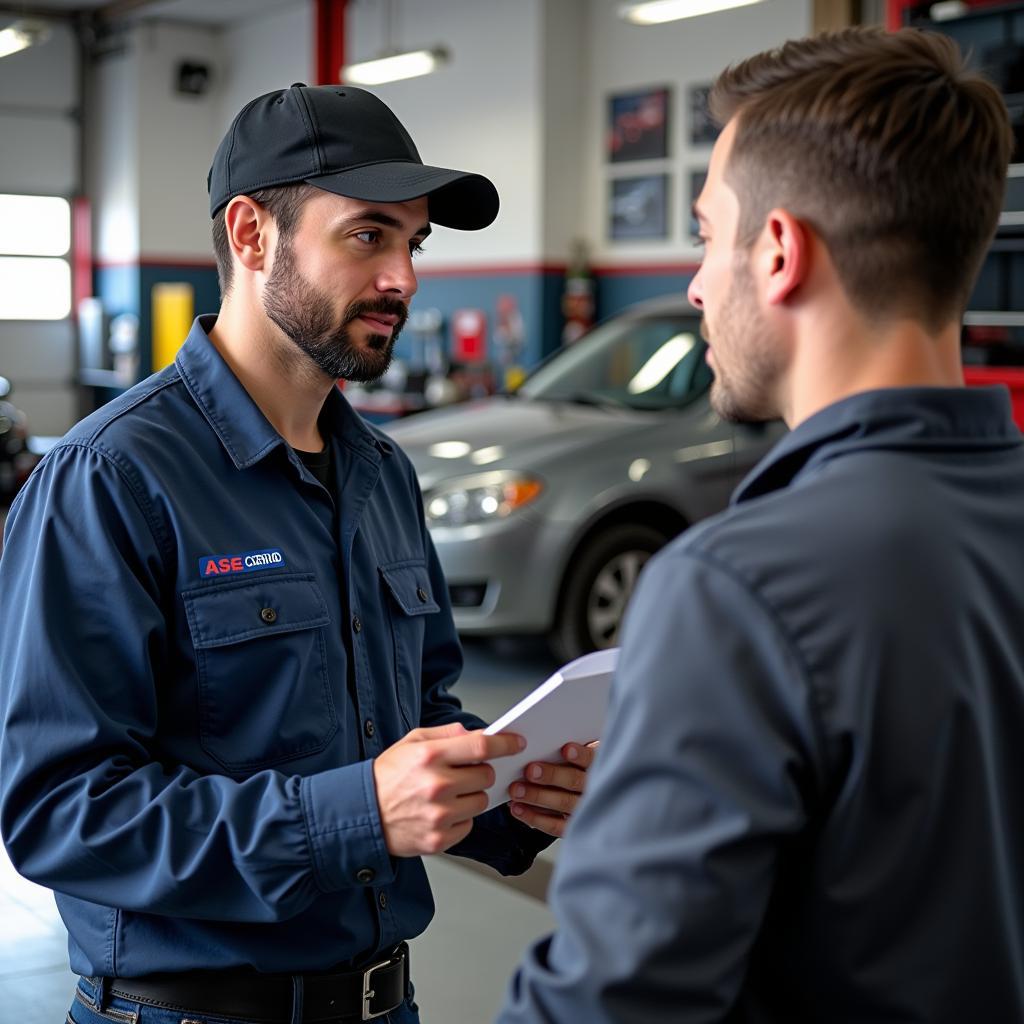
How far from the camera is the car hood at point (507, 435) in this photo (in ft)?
18.7

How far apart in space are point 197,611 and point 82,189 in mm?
16572

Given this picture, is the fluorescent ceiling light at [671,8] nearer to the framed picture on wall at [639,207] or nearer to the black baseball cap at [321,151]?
the framed picture on wall at [639,207]

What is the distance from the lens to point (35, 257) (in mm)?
16516

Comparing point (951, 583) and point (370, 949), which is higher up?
point (951, 583)

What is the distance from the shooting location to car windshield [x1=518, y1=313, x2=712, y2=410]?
6242 millimetres

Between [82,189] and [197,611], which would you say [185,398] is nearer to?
[197,611]

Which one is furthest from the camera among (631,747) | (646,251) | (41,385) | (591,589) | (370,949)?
(41,385)

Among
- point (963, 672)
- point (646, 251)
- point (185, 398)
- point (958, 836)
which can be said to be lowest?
point (958, 836)

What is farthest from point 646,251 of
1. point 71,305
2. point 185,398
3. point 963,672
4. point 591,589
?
point 963,672

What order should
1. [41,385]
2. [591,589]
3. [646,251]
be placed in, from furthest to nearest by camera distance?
[41,385], [646,251], [591,589]

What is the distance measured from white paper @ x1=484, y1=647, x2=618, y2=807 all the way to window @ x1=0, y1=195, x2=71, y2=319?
16.1 meters

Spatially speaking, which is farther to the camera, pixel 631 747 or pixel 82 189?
pixel 82 189

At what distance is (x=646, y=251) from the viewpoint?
476 inches

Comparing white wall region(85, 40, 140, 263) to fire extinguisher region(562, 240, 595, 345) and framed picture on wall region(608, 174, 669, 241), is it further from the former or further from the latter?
framed picture on wall region(608, 174, 669, 241)
